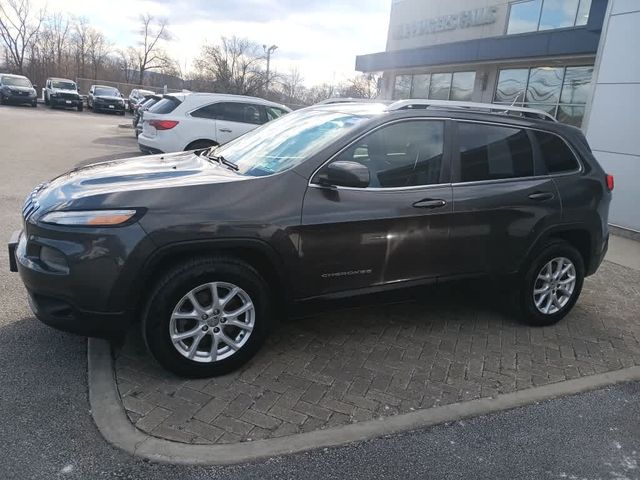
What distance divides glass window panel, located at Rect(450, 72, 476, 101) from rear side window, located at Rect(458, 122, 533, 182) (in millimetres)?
16986

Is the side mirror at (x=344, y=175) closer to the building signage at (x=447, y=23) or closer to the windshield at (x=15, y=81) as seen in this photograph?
the building signage at (x=447, y=23)

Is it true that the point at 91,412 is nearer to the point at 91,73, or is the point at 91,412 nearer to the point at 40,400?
the point at 40,400

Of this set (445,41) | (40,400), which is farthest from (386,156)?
(445,41)

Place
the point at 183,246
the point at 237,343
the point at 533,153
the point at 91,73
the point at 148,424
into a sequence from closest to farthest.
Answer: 1. the point at 148,424
2. the point at 183,246
3. the point at 237,343
4. the point at 533,153
5. the point at 91,73

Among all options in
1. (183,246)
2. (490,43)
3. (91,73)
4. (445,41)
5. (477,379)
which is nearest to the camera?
(183,246)

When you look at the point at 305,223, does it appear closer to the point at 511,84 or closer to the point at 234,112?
the point at 234,112

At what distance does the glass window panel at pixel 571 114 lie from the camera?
15309mm

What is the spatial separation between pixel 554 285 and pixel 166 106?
27.2 feet

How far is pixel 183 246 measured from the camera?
2973 mm

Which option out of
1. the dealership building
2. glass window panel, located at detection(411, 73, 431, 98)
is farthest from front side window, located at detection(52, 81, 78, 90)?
glass window panel, located at detection(411, 73, 431, 98)

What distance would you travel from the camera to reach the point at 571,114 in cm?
1572

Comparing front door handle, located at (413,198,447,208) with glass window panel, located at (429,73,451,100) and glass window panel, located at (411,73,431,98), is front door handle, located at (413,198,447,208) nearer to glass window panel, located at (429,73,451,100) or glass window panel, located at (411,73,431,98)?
glass window panel, located at (429,73,451,100)

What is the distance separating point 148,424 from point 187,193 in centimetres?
132

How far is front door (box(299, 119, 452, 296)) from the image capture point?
3334mm
